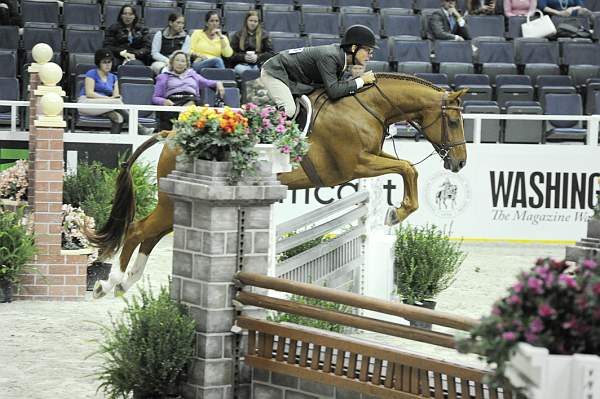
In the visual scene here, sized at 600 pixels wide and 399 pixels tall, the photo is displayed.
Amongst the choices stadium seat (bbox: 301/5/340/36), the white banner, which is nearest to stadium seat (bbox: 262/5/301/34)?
stadium seat (bbox: 301/5/340/36)

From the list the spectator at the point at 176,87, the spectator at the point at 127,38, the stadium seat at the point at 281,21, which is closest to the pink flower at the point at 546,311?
the spectator at the point at 176,87

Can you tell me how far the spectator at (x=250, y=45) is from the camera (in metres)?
14.0

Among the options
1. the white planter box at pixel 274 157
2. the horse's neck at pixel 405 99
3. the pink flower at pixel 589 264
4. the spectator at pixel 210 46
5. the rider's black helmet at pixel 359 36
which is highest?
the spectator at pixel 210 46

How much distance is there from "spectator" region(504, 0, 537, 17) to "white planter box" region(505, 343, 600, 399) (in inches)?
528

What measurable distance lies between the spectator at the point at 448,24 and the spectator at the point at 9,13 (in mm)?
5251

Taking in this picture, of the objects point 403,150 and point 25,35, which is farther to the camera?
point 25,35

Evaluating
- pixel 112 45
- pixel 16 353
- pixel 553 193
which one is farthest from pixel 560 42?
pixel 16 353

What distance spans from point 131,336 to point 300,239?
6.26ft

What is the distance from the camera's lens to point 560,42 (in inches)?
616

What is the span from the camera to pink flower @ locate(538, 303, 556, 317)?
11.8 ft

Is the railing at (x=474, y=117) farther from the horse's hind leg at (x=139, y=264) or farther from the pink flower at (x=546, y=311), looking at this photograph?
the pink flower at (x=546, y=311)

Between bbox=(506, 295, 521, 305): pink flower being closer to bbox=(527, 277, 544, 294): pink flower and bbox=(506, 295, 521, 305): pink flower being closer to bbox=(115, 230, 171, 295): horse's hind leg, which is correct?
bbox=(527, 277, 544, 294): pink flower

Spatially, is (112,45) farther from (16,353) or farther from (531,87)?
(16,353)

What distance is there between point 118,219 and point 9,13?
686cm
